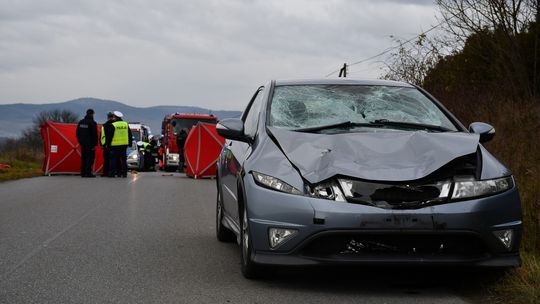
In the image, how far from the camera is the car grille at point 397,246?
590 cm

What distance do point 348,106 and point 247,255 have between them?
170 cm

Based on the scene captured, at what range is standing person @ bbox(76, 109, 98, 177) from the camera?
78.5 feet

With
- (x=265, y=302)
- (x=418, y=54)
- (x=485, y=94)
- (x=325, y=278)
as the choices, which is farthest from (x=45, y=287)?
(x=418, y=54)

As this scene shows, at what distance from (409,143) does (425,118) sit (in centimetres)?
98

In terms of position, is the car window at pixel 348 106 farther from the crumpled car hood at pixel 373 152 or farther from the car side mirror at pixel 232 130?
the crumpled car hood at pixel 373 152

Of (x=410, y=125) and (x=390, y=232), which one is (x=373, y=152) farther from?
(x=410, y=125)

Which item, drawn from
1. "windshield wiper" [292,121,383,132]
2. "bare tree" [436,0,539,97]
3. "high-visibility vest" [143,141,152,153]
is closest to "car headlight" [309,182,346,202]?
"windshield wiper" [292,121,383,132]

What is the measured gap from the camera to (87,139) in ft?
78.4

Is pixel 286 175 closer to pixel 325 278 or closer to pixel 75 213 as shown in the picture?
pixel 325 278

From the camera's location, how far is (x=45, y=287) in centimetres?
633

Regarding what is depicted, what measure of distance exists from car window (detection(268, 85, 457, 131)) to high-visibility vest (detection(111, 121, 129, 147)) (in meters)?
16.6

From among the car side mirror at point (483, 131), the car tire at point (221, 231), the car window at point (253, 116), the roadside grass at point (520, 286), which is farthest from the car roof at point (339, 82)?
the roadside grass at point (520, 286)

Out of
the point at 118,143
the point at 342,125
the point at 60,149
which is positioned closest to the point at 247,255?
the point at 342,125

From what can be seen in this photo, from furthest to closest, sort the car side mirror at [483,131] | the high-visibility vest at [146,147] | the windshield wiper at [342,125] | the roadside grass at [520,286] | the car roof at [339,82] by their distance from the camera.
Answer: the high-visibility vest at [146,147] < the car roof at [339,82] < the car side mirror at [483,131] < the windshield wiper at [342,125] < the roadside grass at [520,286]
